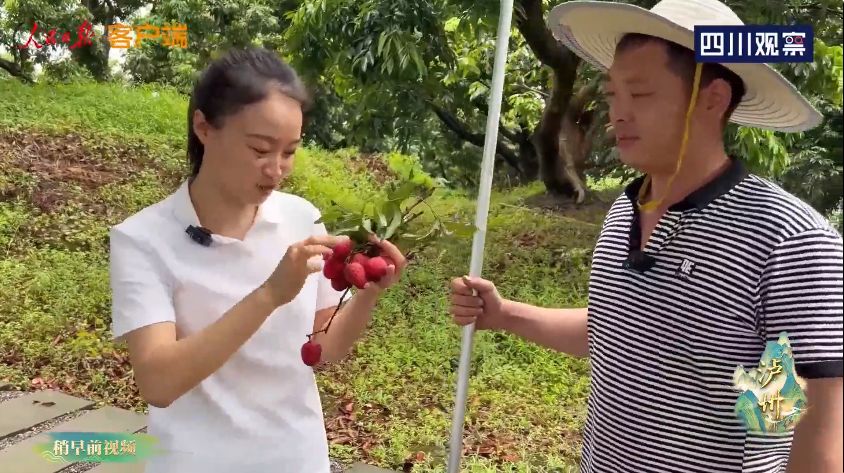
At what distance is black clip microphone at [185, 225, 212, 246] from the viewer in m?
0.87

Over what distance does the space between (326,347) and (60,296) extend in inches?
78.1

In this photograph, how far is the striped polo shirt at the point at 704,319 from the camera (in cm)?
63

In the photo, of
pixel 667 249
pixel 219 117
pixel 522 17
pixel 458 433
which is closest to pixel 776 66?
pixel 667 249

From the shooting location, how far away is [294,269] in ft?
2.55

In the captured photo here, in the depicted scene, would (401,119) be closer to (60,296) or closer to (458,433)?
(458,433)

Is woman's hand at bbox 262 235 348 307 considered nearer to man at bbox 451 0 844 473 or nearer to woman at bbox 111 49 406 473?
woman at bbox 111 49 406 473

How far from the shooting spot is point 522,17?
1.58 meters

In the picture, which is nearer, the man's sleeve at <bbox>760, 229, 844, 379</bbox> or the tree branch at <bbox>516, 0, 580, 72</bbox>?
the man's sleeve at <bbox>760, 229, 844, 379</bbox>

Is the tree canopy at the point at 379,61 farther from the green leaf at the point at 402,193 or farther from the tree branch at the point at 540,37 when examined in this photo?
the green leaf at the point at 402,193

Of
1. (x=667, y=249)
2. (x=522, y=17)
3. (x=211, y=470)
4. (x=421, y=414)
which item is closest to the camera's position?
(x=667, y=249)

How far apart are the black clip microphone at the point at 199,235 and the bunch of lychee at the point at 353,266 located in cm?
17

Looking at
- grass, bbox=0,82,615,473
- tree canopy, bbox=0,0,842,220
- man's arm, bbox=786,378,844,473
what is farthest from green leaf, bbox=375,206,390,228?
grass, bbox=0,82,615,473

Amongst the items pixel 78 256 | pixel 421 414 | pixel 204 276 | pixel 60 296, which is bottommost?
pixel 421 414

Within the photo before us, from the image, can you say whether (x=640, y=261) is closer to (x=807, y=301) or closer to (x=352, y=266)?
(x=807, y=301)
